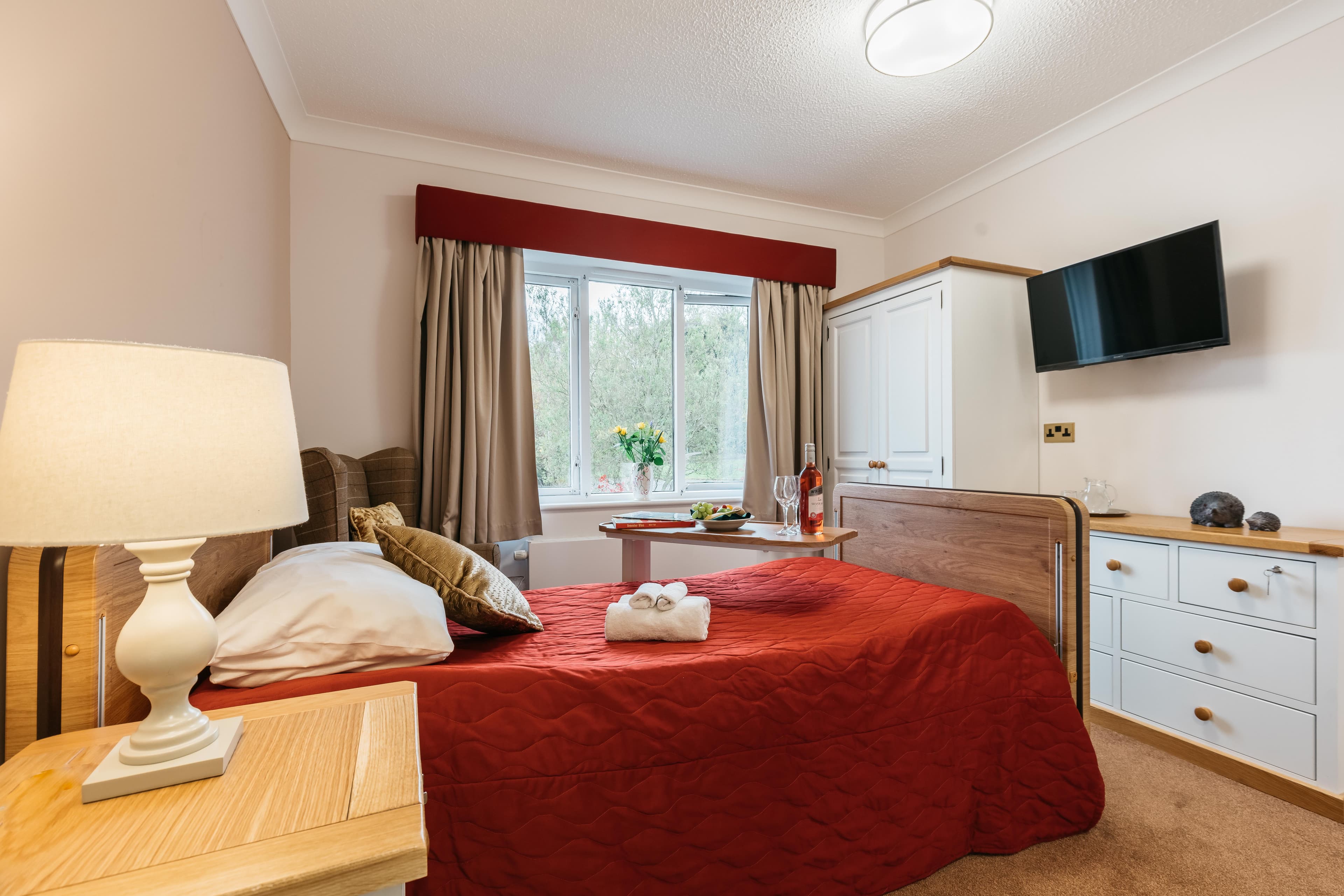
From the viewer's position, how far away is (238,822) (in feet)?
2.27

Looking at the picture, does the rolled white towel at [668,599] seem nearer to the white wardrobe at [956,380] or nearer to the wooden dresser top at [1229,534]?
the wooden dresser top at [1229,534]

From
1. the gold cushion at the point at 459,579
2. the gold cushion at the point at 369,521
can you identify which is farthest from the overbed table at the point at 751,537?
the gold cushion at the point at 369,521

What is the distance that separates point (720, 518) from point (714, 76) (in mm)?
1938

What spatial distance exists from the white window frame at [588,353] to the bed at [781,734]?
5.98 feet

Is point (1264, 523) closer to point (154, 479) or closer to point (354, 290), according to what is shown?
point (154, 479)

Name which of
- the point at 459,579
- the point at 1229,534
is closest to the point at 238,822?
the point at 459,579

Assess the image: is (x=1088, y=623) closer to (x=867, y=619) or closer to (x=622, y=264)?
(x=867, y=619)

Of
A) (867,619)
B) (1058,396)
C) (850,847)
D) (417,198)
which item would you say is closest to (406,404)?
(417,198)

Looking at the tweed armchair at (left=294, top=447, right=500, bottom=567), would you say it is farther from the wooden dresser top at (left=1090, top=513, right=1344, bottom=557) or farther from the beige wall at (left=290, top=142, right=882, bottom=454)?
the wooden dresser top at (left=1090, top=513, right=1344, bottom=557)

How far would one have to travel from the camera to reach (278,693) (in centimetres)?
113

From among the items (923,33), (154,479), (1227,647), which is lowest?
(1227,647)

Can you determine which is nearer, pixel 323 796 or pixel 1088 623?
pixel 323 796

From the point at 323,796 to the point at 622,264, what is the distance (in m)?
3.39

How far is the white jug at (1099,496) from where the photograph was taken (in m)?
2.79
